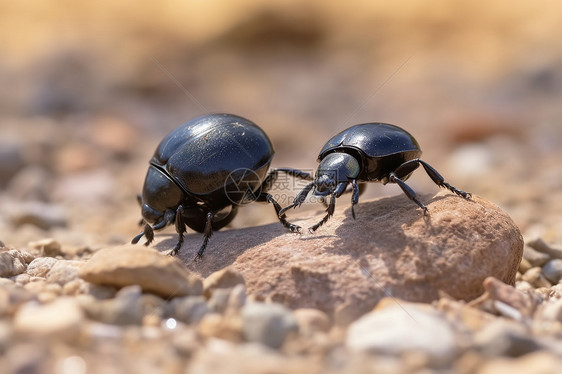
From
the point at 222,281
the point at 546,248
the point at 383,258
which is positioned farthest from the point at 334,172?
the point at 546,248

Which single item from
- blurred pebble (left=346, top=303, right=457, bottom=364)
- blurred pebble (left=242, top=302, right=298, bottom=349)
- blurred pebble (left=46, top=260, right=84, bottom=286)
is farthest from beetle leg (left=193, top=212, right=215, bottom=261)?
blurred pebble (left=346, top=303, right=457, bottom=364)

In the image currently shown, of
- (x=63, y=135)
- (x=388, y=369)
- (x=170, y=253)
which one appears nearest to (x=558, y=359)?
(x=388, y=369)

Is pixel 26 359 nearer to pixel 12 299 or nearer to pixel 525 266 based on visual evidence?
pixel 12 299

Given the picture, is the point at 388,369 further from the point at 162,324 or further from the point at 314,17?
the point at 314,17

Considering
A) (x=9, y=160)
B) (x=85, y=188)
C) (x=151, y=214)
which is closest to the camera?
(x=151, y=214)

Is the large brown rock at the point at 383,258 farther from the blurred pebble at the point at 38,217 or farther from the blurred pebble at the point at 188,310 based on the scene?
the blurred pebble at the point at 38,217

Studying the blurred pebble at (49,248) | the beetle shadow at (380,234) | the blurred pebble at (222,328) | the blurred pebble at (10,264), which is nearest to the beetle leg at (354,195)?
the beetle shadow at (380,234)
